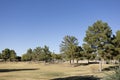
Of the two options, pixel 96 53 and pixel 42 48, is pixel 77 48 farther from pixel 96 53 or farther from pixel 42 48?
pixel 42 48

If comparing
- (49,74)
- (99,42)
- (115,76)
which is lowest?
(49,74)

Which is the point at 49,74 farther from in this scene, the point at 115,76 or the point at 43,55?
the point at 43,55

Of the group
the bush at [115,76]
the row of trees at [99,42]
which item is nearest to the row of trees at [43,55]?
the row of trees at [99,42]

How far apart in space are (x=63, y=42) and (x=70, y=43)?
2.97 meters

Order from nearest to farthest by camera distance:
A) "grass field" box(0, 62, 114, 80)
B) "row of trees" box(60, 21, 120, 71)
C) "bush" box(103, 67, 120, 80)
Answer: "bush" box(103, 67, 120, 80) < "grass field" box(0, 62, 114, 80) < "row of trees" box(60, 21, 120, 71)

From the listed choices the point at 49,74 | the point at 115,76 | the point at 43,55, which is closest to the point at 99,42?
the point at 49,74

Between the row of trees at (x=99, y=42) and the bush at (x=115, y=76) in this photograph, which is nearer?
the bush at (x=115, y=76)

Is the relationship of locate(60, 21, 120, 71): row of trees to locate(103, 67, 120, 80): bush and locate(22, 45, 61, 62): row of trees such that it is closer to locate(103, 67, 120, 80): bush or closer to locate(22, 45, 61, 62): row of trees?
locate(103, 67, 120, 80): bush

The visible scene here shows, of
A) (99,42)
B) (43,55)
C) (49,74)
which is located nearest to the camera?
(49,74)

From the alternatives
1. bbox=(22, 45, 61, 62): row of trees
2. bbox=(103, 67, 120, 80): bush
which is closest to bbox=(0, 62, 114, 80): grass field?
bbox=(103, 67, 120, 80): bush

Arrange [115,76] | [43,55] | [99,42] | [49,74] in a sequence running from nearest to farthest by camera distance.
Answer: [115,76] < [49,74] < [99,42] < [43,55]

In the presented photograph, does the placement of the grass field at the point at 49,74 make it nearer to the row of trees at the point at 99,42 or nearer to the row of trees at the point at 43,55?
the row of trees at the point at 99,42

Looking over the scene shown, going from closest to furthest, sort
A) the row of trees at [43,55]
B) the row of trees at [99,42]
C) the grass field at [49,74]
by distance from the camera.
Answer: the grass field at [49,74], the row of trees at [99,42], the row of trees at [43,55]

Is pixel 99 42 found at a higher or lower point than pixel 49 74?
higher
